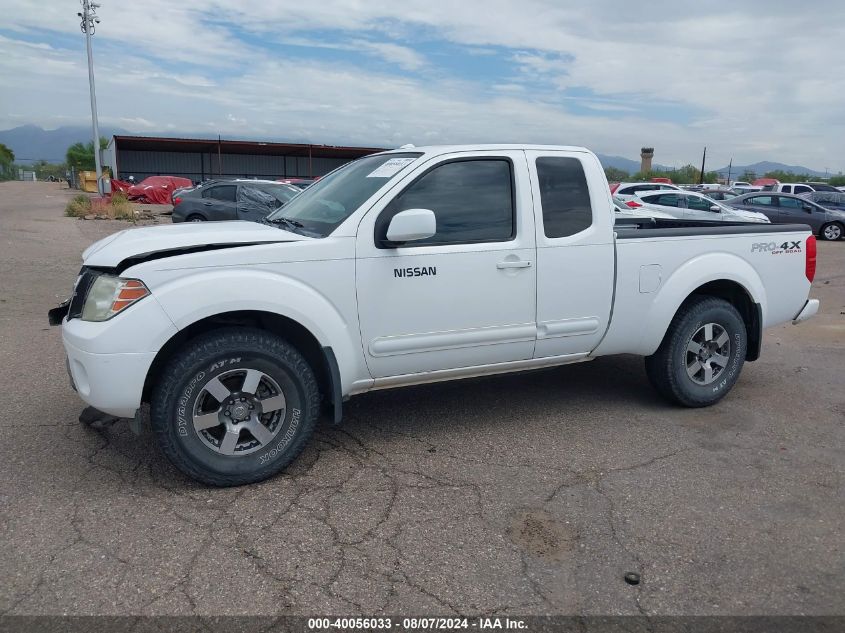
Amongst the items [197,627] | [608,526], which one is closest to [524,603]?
[608,526]

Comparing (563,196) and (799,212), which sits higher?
(563,196)

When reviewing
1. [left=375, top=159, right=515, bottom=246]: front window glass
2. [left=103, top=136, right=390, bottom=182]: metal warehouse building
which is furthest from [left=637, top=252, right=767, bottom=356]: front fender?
[left=103, top=136, right=390, bottom=182]: metal warehouse building

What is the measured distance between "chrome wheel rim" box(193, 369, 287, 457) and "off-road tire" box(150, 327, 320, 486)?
0.02 metres

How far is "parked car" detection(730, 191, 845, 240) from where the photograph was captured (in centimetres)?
2234

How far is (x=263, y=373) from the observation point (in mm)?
3934

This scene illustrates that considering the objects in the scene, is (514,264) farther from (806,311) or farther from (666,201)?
(666,201)

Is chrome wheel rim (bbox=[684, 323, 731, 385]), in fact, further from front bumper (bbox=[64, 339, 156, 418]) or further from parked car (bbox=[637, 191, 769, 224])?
parked car (bbox=[637, 191, 769, 224])

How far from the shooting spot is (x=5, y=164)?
98.2m

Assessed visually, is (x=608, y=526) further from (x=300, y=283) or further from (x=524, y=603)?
(x=300, y=283)

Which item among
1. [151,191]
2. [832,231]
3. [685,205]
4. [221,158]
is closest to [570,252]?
[685,205]

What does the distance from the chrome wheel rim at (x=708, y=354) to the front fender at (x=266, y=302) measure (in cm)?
266

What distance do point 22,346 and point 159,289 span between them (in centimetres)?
412

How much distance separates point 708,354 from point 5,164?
112012 millimetres

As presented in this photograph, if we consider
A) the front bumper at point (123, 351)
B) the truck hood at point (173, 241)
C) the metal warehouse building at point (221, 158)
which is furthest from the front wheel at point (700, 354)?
the metal warehouse building at point (221, 158)
